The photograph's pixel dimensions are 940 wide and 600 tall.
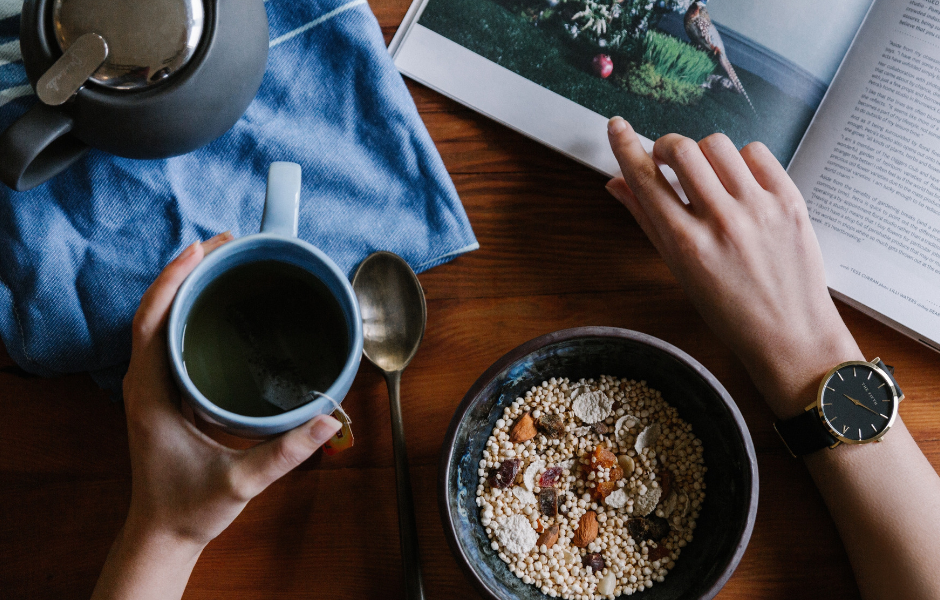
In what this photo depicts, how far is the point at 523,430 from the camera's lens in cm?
57

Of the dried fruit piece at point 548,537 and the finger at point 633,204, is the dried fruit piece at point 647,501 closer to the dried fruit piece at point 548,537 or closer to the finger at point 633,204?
the dried fruit piece at point 548,537

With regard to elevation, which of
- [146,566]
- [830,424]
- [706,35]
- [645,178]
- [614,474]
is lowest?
[146,566]

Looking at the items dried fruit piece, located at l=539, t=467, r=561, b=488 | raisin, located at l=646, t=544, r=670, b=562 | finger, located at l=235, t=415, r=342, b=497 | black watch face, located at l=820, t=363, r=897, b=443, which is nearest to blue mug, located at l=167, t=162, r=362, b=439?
finger, located at l=235, t=415, r=342, b=497

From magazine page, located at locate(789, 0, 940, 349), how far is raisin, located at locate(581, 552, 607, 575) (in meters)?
0.35

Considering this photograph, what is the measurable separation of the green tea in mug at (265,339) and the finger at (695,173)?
34cm

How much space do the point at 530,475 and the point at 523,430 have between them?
0.04m

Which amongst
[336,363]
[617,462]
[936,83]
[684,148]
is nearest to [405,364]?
[336,363]

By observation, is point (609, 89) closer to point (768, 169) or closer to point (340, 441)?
point (768, 169)

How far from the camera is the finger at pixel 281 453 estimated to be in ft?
1.45

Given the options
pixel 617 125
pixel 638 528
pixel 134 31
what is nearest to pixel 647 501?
pixel 638 528

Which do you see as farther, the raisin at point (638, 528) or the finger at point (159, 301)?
the raisin at point (638, 528)

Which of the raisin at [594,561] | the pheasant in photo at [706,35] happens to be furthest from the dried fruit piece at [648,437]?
the pheasant in photo at [706,35]

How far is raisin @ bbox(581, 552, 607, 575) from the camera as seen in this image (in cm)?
56

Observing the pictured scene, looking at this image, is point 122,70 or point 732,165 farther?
point 732,165
